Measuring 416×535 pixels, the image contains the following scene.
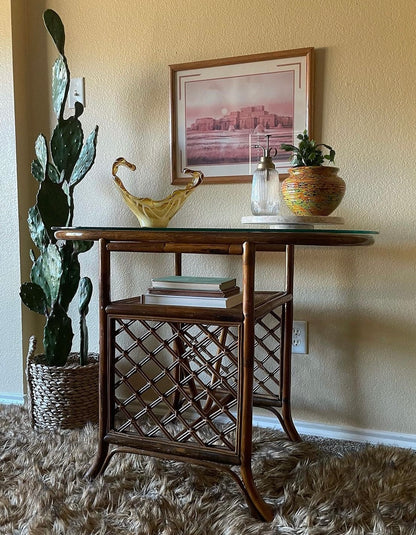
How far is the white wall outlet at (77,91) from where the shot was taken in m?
1.61

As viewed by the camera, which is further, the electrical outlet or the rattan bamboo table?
the electrical outlet

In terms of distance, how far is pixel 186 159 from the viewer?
1.51m

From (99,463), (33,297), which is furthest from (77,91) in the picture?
(99,463)

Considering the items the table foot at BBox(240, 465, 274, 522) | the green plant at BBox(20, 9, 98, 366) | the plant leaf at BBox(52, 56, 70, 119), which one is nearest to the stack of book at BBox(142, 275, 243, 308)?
the table foot at BBox(240, 465, 274, 522)

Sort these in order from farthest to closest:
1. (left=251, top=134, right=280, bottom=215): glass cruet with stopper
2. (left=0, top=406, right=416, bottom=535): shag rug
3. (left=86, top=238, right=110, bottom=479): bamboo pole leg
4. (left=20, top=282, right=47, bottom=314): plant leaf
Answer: (left=20, top=282, right=47, bottom=314): plant leaf < (left=251, top=134, right=280, bottom=215): glass cruet with stopper < (left=86, top=238, right=110, bottom=479): bamboo pole leg < (left=0, top=406, right=416, bottom=535): shag rug

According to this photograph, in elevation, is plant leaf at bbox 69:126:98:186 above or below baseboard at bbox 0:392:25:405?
above

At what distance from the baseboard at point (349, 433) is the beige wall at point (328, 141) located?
0.02 meters

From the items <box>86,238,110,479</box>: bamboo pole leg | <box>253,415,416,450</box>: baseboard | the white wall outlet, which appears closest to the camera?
<box>86,238,110,479</box>: bamboo pole leg

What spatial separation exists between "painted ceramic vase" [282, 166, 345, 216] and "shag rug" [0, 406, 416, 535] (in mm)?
629

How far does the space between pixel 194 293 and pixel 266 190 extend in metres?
0.37

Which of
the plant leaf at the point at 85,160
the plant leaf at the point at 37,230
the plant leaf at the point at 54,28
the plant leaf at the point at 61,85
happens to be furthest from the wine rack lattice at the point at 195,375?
the plant leaf at the point at 54,28

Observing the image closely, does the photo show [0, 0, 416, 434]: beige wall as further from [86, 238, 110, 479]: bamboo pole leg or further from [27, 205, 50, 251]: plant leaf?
[86, 238, 110, 479]: bamboo pole leg

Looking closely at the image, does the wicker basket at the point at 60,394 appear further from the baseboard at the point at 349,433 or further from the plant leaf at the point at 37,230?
the baseboard at the point at 349,433

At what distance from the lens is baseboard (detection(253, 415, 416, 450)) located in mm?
1361
